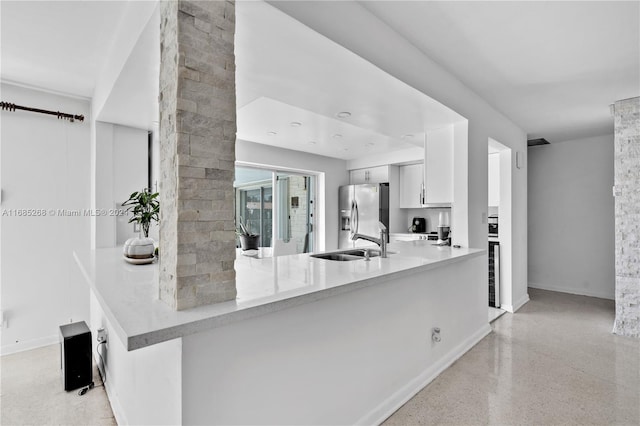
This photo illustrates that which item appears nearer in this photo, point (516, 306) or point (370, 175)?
point (516, 306)

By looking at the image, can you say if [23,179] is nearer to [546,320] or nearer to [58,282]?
[58,282]

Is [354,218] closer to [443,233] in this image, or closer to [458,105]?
[443,233]

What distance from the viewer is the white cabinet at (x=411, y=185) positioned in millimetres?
5547

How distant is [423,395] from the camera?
7.08 feet

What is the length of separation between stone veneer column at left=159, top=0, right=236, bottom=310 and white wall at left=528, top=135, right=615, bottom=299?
5693 mm

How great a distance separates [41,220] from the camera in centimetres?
304

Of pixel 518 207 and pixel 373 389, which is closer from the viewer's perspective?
pixel 373 389

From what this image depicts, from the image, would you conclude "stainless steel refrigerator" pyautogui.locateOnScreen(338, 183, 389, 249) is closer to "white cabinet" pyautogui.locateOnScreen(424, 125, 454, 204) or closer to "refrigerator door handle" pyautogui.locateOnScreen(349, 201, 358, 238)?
"refrigerator door handle" pyautogui.locateOnScreen(349, 201, 358, 238)

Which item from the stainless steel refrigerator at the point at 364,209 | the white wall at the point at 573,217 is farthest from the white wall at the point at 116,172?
the white wall at the point at 573,217

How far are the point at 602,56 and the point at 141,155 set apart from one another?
13.3ft

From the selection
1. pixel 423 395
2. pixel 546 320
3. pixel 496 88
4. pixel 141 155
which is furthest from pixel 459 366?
→ pixel 141 155

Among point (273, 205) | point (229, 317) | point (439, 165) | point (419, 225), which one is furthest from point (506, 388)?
point (273, 205)

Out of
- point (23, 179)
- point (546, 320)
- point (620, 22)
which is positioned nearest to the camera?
point (620, 22)

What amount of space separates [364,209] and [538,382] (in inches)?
148
